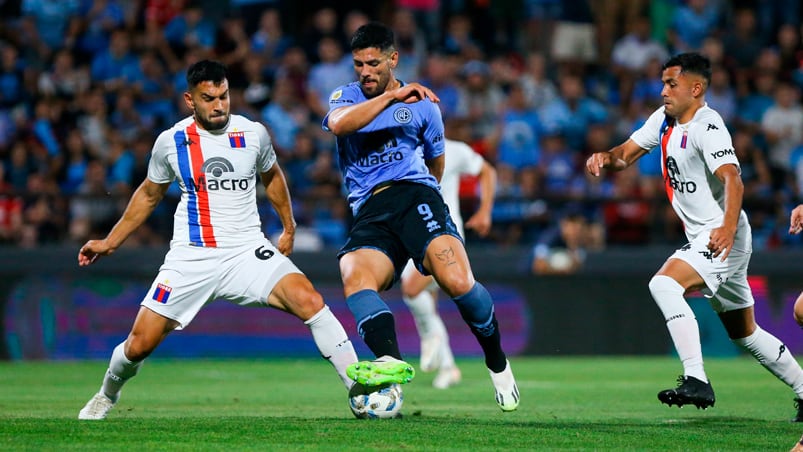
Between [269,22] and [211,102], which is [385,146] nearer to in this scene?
[211,102]

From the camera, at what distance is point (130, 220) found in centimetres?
791

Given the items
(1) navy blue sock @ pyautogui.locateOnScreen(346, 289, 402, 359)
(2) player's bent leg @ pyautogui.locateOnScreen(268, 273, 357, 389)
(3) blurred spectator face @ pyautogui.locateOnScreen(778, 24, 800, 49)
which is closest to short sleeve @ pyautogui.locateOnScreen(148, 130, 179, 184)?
(2) player's bent leg @ pyautogui.locateOnScreen(268, 273, 357, 389)

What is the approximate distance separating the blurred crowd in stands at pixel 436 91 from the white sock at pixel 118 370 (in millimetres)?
7999

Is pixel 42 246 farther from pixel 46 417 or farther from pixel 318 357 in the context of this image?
pixel 46 417

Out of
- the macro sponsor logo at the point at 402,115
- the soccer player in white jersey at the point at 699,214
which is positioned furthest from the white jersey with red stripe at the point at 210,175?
the soccer player in white jersey at the point at 699,214

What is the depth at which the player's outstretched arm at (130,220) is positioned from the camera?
786 cm

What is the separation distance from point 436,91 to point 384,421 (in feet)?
37.2

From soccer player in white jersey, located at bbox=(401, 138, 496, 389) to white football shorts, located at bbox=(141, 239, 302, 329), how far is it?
348 cm

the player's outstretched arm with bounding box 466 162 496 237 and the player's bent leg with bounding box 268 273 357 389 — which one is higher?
the player's outstretched arm with bounding box 466 162 496 237

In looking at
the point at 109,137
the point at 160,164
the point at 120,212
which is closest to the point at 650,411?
the point at 160,164

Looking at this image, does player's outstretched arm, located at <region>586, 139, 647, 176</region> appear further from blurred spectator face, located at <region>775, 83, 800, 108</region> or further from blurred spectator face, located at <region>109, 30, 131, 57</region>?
blurred spectator face, located at <region>109, 30, 131, 57</region>

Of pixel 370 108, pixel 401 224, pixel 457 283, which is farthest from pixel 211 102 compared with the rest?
pixel 457 283

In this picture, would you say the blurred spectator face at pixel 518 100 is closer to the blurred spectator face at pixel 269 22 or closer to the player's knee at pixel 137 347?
the blurred spectator face at pixel 269 22

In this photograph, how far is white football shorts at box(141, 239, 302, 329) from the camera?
7.73m
